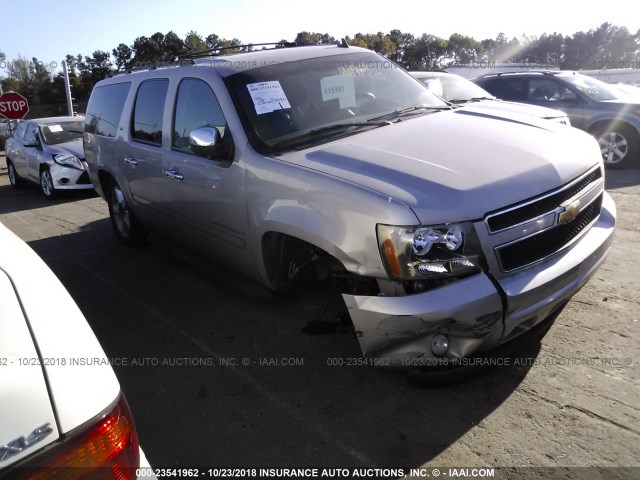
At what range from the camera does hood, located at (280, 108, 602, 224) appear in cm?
268

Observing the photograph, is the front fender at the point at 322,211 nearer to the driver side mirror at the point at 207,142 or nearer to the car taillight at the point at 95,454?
the driver side mirror at the point at 207,142

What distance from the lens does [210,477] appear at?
261cm

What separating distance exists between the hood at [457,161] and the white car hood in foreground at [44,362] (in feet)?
5.28

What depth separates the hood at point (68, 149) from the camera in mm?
10266

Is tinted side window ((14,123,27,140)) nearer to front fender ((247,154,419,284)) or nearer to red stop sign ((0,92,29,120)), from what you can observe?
red stop sign ((0,92,29,120))

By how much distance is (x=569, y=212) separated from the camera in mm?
3018

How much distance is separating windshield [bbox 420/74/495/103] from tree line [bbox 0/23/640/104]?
20.4 m

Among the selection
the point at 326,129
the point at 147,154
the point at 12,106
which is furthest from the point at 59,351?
the point at 12,106

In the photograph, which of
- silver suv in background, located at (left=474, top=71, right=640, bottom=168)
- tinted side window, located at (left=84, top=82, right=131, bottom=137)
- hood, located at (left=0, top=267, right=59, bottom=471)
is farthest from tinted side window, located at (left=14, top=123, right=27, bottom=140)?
hood, located at (left=0, top=267, right=59, bottom=471)

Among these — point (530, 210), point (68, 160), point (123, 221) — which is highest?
point (530, 210)

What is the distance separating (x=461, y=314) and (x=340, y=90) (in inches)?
86.3

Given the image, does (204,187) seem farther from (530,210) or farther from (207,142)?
(530,210)

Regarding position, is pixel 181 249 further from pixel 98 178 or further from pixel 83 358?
pixel 83 358

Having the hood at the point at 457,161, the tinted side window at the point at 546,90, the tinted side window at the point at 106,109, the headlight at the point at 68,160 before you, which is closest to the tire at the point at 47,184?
the headlight at the point at 68,160
